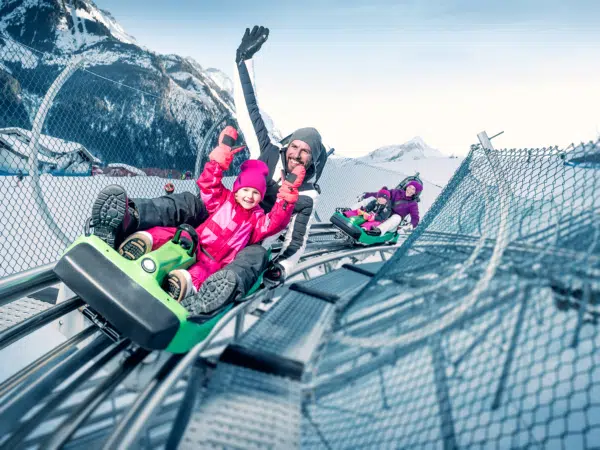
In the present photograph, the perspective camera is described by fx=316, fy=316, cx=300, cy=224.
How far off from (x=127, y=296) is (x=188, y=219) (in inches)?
33.7

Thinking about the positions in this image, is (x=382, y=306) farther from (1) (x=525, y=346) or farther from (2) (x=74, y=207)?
(2) (x=74, y=207)

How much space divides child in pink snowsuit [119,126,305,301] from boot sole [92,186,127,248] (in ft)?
1.09

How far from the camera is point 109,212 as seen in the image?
1.55 meters

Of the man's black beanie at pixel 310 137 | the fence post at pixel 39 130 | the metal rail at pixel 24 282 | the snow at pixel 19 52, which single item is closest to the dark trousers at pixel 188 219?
the metal rail at pixel 24 282

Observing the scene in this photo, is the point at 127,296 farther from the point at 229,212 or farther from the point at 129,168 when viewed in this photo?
the point at 129,168

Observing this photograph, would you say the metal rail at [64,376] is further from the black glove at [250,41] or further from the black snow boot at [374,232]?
the black snow boot at [374,232]

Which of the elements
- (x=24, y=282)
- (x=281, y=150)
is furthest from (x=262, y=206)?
(x=24, y=282)

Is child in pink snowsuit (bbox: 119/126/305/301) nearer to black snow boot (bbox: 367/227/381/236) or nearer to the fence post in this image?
the fence post

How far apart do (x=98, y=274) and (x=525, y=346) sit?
182 centimetres

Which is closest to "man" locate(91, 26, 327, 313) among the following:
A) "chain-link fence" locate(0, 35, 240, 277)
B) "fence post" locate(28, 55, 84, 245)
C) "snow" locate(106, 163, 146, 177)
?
"chain-link fence" locate(0, 35, 240, 277)

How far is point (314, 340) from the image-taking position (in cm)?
173

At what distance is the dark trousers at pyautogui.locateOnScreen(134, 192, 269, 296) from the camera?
1.79 m

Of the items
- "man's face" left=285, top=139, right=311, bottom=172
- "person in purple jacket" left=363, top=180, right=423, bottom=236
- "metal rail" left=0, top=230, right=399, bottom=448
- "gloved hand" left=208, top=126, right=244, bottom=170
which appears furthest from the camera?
"person in purple jacket" left=363, top=180, right=423, bottom=236

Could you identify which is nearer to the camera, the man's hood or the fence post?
the fence post
